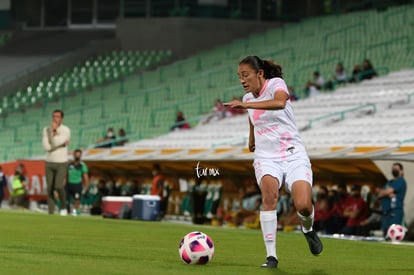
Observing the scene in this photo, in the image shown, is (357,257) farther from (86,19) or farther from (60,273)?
(86,19)

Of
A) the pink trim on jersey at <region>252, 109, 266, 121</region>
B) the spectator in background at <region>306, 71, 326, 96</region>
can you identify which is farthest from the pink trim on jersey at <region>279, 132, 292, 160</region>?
the spectator in background at <region>306, 71, 326, 96</region>

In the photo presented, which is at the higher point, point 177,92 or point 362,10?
point 362,10

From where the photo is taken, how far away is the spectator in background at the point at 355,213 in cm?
2405

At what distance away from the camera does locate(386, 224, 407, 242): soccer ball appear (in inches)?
835

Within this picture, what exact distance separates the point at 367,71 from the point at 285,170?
25583mm

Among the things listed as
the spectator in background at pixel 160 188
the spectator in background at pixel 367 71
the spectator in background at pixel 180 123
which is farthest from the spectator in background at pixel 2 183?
the spectator in background at pixel 367 71

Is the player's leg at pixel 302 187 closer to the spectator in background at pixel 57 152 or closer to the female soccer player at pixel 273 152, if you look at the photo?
the female soccer player at pixel 273 152

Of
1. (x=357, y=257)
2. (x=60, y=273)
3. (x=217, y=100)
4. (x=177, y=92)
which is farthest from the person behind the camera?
(x=177, y=92)

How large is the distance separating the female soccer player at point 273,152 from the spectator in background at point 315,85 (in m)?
25.6

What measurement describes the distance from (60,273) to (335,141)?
19.4m

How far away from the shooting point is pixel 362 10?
4747 centimetres

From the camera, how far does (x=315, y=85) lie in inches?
1494

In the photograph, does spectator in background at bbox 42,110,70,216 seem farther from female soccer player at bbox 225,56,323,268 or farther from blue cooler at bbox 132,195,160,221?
female soccer player at bbox 225,56,323,268

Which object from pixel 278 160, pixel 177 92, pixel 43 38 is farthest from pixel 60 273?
pixel 43 38
